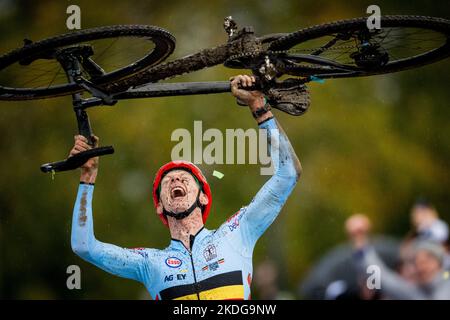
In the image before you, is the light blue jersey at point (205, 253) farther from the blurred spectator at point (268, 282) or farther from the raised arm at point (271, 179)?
the blurred spectator at point (268, 282)

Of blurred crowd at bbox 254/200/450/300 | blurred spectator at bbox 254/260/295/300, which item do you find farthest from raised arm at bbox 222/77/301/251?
blurred spectator at bbox 254/260/295/300

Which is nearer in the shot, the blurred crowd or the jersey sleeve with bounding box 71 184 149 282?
the jersey sleeve with bounding box 71 184 149 282

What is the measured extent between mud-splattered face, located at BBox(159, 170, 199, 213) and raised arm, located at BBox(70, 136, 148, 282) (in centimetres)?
36

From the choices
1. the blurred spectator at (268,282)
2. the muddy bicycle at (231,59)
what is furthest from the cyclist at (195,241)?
the blurred spectator at (268,282)

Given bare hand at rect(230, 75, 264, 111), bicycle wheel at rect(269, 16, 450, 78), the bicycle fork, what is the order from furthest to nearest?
1. the bicycle fork
2. bare hand at rect(230, 75, 264, 111)
3. bicycle wheel at rect(269, 16, 450, 78)

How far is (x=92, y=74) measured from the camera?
18.2 feet

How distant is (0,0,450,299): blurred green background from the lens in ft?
40.2

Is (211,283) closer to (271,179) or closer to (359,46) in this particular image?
(271,179)

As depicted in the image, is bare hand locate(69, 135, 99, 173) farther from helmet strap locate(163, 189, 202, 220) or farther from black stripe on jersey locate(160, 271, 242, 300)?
black stripe on jersey locate(160, 271, 242, 300)

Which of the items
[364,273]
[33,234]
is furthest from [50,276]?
[364,273]

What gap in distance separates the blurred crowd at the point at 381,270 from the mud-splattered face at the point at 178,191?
1.82 m

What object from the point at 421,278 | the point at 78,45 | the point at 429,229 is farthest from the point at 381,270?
the point at 78,45

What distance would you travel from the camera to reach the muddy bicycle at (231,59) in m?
4.95

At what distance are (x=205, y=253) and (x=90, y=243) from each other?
0.71m
